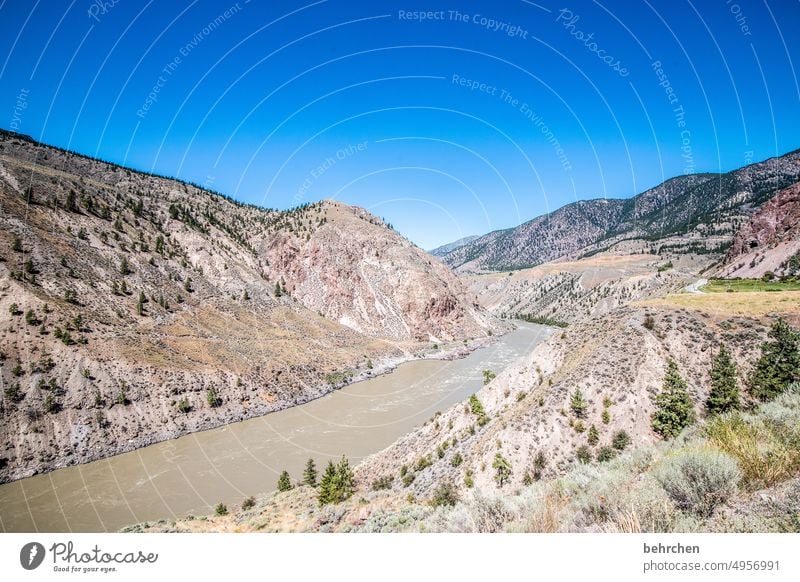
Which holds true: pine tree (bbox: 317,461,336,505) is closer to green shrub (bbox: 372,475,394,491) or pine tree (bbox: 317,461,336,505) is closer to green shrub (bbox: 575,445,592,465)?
green shrub (bbox: 372,475,394,491)

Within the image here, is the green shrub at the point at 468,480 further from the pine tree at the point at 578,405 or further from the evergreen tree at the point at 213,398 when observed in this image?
the evergreen tree at the point at 213,398

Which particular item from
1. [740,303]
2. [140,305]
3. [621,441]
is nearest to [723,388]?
[621,441]

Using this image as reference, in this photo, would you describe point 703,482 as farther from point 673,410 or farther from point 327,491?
point 327,491

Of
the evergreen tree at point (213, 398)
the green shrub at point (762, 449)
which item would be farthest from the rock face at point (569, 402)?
the evergreen tree at point (213, 398)

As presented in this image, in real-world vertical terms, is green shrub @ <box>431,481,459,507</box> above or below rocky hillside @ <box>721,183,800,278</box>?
below

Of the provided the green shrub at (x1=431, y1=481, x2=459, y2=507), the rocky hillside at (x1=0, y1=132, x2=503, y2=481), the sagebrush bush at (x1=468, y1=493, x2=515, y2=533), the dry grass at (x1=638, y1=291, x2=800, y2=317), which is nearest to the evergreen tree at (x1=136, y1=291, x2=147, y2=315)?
the rocky hillside at (x1=0, y1=132, x2=503, y2=481)

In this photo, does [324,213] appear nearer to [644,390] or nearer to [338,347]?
[338,347]

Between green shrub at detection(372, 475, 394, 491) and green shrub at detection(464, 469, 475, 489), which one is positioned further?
green shrub at detection(372, 475, 394, 491)
